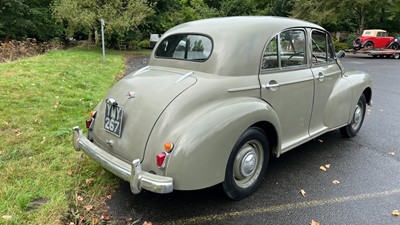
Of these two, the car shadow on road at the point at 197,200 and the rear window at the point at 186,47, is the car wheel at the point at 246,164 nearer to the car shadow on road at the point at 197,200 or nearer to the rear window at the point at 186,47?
the car shadow on road at the point at 197,200

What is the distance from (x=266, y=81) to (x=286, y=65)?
0.50 metres

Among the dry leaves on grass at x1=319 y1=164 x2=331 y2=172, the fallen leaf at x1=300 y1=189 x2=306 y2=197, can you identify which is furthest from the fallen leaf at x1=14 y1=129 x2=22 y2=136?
the dry leaves on grass at x1=319 y1=164 x2=331 y2=172

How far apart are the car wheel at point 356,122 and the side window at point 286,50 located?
170cm

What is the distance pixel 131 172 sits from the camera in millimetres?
2750

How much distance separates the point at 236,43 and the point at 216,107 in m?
0.84

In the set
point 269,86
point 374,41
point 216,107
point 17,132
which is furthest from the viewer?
point 374,41

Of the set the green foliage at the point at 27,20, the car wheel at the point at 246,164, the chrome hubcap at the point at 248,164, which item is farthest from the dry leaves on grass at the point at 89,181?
the green foliage at the point at 27,20

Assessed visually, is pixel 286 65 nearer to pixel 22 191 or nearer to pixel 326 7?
pixel 22 191

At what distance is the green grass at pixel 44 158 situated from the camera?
307 cm

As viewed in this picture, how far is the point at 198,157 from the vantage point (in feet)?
9.18

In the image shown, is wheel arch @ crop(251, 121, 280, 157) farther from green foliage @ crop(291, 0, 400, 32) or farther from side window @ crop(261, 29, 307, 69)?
green foliage @ crop(291, 0, 400, 32)

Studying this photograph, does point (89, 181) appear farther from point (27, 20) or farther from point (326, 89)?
point (27, 20)

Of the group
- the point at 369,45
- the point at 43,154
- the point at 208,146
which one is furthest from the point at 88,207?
the point at 369,45

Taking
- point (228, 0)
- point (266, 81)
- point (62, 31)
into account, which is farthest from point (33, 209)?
point (228, 0)
